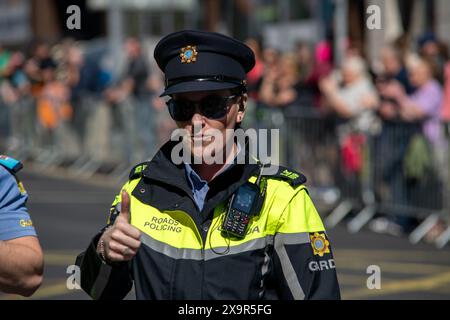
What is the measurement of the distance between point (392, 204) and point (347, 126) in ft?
3.68

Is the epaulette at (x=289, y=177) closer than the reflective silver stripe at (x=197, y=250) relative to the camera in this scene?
No

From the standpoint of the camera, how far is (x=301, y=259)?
3.88 metres

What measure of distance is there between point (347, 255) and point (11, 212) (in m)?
7.12

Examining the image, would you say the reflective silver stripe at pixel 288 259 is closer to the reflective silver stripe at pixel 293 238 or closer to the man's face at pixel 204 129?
the reflective silver stripe at pixel 293 238

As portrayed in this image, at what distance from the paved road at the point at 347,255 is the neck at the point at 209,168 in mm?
4350

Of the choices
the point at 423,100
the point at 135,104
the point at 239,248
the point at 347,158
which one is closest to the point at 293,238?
the point at 239,248

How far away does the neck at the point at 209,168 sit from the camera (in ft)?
13.4

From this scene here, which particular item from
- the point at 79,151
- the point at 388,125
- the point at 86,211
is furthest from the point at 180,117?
the point at 79,151

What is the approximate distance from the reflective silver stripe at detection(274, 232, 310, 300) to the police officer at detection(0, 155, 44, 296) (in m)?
0.82

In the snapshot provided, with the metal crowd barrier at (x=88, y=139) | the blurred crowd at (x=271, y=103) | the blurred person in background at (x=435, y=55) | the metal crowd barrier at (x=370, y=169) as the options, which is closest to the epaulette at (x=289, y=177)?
the metal crowd barrier at (x=370, y=169)

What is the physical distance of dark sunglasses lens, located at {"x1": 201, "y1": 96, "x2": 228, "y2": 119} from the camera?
13.4 ft

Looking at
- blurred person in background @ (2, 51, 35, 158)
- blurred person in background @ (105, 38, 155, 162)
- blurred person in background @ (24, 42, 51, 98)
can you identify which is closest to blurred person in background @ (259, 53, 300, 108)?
blurred person in background @ (105, 38, 155, 162)

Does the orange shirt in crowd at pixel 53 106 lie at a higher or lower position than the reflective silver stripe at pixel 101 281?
lower

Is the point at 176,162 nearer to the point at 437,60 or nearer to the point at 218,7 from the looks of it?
the point at 437,60
